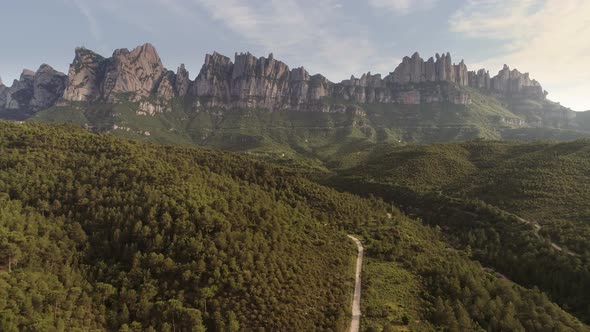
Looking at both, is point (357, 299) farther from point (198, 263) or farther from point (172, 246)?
point (172, 246)

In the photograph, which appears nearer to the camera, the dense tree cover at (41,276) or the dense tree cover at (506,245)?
Answer: the dense tree cover at (41,276)

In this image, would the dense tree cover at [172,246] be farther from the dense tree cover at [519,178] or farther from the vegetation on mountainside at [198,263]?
the dense tree cover at [519,178]

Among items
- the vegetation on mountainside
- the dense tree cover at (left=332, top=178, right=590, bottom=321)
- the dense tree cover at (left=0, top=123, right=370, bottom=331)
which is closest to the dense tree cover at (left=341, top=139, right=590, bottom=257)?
the dense tree cover at (left=332, top=178, right=590, bottom=321)

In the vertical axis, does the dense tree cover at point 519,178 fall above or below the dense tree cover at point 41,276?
above

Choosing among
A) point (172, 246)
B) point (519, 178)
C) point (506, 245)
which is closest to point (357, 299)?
point (172, 246)

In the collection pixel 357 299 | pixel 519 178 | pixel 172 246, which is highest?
pixel 519 178

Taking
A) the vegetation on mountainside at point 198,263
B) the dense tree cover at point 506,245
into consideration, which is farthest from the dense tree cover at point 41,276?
the dense tree cover at point 506,245

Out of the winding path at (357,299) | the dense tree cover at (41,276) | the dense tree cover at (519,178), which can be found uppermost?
the dense tree cover at (519,178)

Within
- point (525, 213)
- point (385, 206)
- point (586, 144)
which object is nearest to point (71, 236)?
point (385, 206)

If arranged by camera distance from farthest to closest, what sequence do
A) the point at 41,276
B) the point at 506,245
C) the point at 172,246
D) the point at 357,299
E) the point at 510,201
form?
the point at 510,201, the point at 506,245, the point at 172,246, the point at 357,299, the point at 41,276
